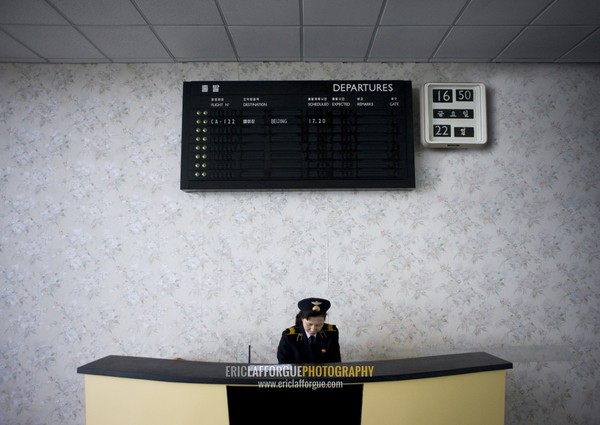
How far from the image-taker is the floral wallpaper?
2.63 m

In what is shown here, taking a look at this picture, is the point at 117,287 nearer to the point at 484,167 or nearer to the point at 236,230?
the point at 236,230

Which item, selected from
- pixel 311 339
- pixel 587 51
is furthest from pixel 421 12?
pixel 311 339

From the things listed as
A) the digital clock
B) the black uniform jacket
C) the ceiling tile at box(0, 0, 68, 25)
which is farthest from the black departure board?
the black uniform jacket

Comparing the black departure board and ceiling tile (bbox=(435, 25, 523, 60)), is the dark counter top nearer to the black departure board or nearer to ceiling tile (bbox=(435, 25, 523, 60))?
the black departure board

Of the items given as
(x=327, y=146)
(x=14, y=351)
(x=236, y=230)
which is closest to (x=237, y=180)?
(x=236, y=230)

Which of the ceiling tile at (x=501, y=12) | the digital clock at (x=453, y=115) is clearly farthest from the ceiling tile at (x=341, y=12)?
the digital clock at (x=453, y=115)

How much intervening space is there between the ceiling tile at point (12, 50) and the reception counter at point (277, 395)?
2.20 m

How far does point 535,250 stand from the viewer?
8.86 feet

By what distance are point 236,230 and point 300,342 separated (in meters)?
0.90

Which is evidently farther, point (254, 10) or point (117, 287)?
point (117, 287)

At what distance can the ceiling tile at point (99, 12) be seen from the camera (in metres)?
2.16

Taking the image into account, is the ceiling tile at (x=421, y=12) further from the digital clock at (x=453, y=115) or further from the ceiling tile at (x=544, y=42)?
the ceiling tile at (x=544, y=42)

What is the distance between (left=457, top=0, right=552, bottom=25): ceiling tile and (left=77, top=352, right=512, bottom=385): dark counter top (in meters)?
1.93

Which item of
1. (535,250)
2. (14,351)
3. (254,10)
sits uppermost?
(254,10)
